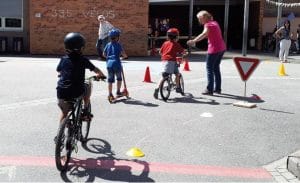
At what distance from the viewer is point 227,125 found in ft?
30.0

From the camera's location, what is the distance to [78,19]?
22.2m

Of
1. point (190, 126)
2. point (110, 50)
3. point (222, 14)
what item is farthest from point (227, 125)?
point (222, 14)

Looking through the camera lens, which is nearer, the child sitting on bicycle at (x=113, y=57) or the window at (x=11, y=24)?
the child sitting on bicycle at (x=113, y=57)

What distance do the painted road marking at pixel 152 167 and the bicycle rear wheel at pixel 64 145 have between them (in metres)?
0.31

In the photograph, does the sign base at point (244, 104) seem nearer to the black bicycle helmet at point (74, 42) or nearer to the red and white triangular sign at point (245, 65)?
the red and white triangular sign at point (245, 65)

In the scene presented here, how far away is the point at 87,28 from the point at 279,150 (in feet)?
51.6

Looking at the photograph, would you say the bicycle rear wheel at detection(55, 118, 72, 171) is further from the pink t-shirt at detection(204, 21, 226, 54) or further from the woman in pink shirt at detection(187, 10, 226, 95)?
the pink t-shirt at detection(204, 21, 226, 54)

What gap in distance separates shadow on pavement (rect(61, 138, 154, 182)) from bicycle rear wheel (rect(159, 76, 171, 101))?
4.24 m

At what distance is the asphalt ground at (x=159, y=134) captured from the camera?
6.45 m

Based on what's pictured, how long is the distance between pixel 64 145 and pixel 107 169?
0.61m

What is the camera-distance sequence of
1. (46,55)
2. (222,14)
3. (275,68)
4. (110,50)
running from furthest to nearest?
1. (222,14)
2. (46,55)
3. (275,68)
4. (110,50)

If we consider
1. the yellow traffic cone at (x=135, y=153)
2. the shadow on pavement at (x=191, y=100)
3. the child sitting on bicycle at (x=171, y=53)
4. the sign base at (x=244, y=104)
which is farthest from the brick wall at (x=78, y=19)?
the yellow traffic cone at (x=135, y=153)

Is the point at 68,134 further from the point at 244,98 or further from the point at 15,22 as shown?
the point at 15,22

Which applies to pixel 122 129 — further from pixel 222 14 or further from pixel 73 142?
pixel 222 14
